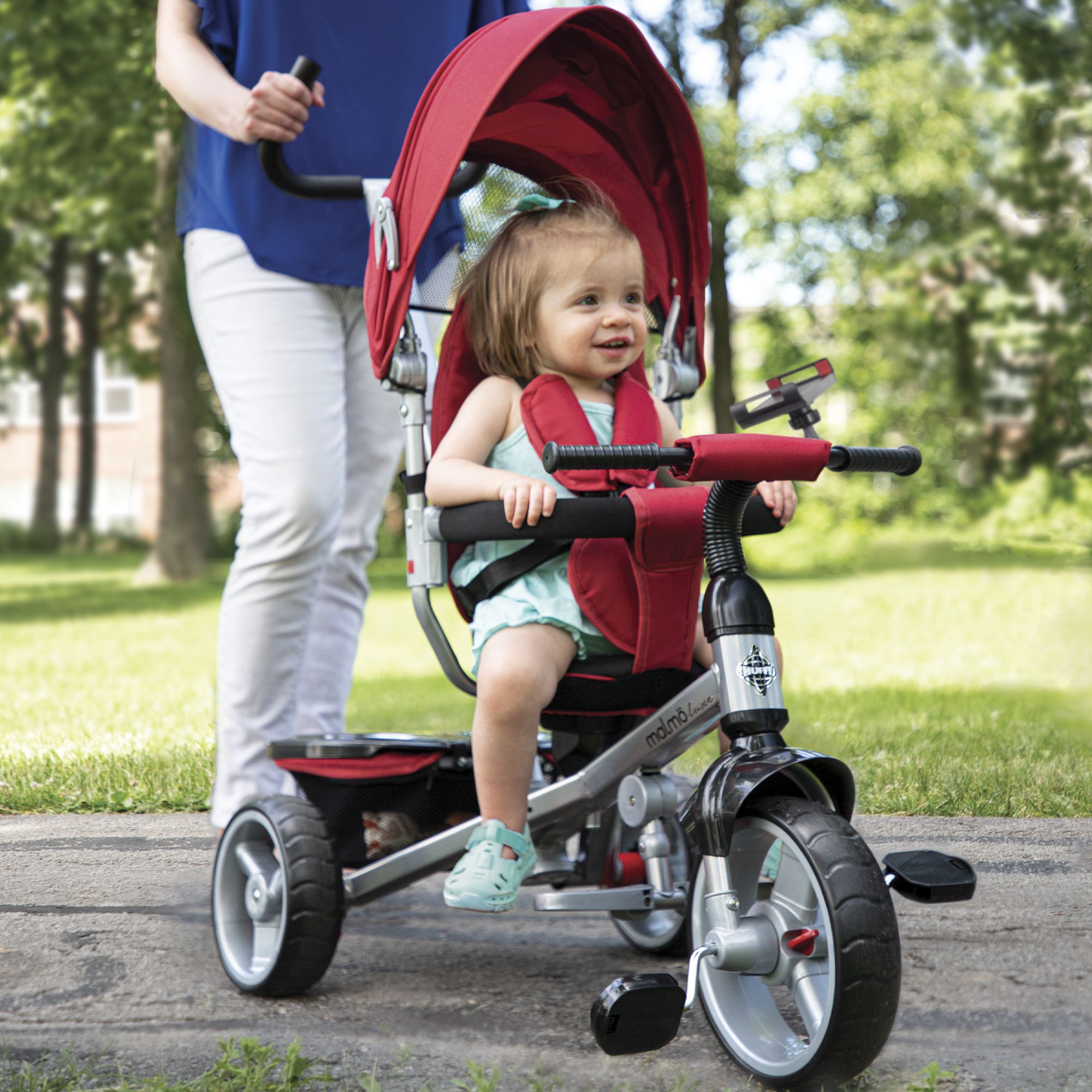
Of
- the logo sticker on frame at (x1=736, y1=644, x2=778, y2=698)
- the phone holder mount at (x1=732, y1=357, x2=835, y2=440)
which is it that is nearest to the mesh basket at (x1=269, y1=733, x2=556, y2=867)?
the logo sticker on frame at (x1=736, y1=644, x2=778, y2=698)

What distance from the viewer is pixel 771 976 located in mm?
1918

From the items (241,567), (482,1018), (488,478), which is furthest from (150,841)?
(488,478)

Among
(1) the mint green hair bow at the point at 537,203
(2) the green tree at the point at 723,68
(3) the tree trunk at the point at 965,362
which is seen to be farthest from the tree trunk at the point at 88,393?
(1) the mint green hair bow at the point at 537,203

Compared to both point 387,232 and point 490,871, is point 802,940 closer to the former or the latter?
point 490,871

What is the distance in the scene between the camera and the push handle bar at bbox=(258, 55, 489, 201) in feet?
8.57

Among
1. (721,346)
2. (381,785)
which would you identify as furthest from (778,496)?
(721,346)

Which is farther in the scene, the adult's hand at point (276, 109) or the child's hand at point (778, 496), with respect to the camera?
the adult's hand at point (276, 109)

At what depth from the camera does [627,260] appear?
2.51 m

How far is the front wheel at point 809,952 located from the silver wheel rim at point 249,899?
2.62 ft

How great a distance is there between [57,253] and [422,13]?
24.3m

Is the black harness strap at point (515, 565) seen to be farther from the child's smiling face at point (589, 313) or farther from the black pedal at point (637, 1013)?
the black pedal at point (637, 1013)

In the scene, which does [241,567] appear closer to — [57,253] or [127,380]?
[57,253]

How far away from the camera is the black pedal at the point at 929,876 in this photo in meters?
1.86

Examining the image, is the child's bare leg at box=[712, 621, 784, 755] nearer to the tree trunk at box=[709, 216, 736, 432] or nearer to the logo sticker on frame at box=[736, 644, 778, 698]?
the logo sticker on frame at box=[736, 644, 778, 698]
